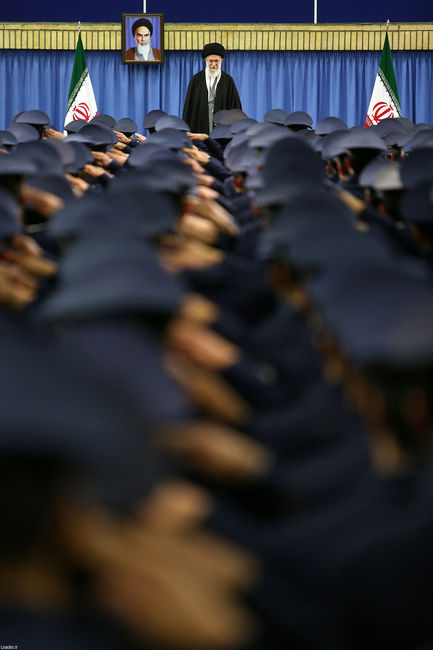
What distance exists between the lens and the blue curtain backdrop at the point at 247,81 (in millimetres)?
10836

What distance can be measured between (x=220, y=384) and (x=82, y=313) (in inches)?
16.8

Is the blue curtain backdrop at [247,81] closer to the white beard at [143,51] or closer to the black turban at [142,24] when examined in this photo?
the white beard at [143,51]

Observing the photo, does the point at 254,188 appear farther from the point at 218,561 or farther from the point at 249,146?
the point at 218,561

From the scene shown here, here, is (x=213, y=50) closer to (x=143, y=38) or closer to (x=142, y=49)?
(x=143, y=38)

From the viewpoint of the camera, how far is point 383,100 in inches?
331

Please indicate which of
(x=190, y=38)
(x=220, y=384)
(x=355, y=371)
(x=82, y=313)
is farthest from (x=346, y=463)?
(x=190, y=38)

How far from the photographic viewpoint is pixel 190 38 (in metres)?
10.7
